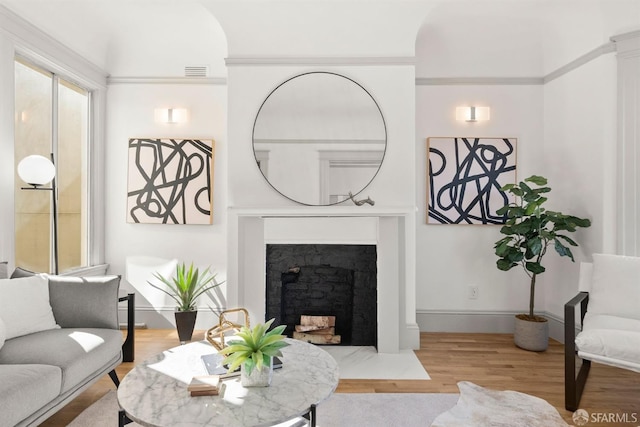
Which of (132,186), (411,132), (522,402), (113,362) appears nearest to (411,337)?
(522,402)

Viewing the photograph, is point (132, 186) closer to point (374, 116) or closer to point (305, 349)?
point (374, 116)

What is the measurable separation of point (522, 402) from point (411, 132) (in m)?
2.17

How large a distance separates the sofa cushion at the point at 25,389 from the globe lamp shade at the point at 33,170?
143cm

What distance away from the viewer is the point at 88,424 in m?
2.10

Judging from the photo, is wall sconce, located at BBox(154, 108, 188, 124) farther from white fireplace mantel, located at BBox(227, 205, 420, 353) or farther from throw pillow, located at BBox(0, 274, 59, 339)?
throw pillow, located at BBox(0, 274, 59, 339)

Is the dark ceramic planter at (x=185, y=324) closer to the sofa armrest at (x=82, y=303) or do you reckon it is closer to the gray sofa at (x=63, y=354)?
the gray sofa at (x=63, y=354)

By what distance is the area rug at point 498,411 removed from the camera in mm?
2117

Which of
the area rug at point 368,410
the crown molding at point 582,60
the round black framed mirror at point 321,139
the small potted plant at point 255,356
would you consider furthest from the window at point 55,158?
the crown molding at point 582,60

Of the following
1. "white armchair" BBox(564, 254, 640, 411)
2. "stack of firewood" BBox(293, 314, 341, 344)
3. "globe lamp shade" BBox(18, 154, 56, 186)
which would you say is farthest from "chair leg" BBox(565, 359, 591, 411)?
"globe lamp shade" BBox(18, 154, 56, 186)

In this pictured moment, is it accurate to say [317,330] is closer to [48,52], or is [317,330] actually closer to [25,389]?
[25,389]

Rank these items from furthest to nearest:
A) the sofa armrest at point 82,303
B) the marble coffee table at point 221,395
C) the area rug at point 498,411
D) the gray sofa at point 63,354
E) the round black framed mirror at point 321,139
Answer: the round black framed mirror at point 321,139
the sofa armrest at point 82,303
the area rug at point 498,411
the gray sofa at point 63,354
the marble coffee table at point 221,395

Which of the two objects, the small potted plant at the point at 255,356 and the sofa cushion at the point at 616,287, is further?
the sofa cushion at the point at 616,287

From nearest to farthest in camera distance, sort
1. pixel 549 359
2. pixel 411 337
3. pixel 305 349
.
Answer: pixel 305 349 < pixel 549 359 < pixel 411 337

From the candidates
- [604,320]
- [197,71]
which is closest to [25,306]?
[197,71]
